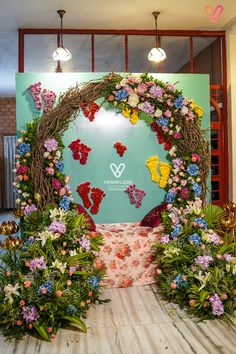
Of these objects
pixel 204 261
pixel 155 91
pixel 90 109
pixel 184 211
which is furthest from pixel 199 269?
pixel 90 109

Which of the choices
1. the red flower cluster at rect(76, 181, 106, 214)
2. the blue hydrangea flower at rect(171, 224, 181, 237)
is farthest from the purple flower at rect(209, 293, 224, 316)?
the red flower cluster at rect(76, 181, 106, 214)

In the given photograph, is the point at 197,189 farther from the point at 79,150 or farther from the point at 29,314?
the point at 29,314

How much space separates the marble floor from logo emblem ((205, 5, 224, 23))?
3.14 meters

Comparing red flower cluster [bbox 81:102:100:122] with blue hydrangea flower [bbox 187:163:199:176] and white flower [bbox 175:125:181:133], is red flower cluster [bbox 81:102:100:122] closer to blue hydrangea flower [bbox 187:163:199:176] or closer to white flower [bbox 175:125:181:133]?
white flower [bbox 175:125:181:133]

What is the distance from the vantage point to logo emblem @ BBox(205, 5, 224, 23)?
4.62 meters

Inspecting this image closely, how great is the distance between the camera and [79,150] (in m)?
4.71

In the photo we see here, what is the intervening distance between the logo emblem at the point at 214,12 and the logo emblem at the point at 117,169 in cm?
193

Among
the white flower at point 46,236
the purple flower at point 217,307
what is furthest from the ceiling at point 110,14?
the purple flower at point 217,307

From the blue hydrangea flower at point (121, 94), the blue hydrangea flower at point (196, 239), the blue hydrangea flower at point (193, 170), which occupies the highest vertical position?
the blue hydrangea flower at point (121, 94)

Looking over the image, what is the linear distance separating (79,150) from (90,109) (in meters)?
0.47

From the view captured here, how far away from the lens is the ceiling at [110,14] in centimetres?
445

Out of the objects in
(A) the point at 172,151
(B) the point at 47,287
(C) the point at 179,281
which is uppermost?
(A) the point at 172,151

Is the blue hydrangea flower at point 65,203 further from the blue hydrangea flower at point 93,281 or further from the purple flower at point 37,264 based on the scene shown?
the purple flower at point 37,264

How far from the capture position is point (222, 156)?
5.44m
